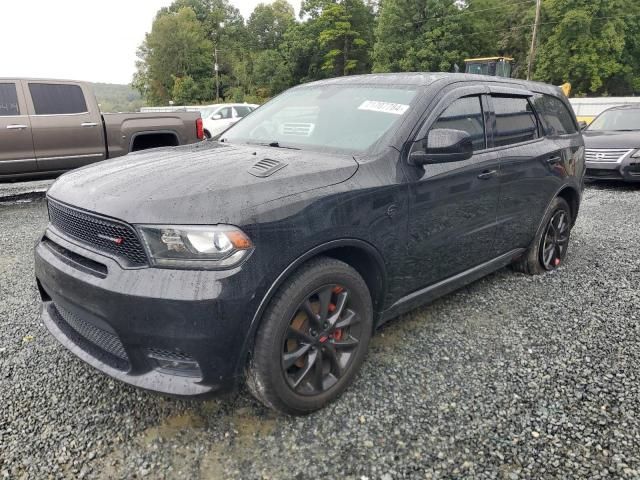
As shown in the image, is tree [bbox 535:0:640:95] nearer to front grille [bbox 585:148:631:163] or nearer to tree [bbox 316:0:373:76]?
tree [bbox 316:0:373:76]

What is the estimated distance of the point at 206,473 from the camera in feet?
6.68

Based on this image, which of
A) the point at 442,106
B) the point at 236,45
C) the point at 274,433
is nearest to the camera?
the point at 274,433

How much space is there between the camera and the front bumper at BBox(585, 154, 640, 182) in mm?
8383

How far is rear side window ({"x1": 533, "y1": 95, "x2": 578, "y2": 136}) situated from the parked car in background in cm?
487

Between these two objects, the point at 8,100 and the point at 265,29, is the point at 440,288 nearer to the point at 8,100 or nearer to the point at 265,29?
the point at 8,100

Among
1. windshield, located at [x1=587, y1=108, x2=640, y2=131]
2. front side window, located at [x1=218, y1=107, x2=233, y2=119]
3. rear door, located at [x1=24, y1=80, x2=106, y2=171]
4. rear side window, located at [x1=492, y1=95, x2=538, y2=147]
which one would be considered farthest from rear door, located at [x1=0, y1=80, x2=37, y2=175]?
windshield, located at [x1=587, y1=108, x2=640, y2=131]

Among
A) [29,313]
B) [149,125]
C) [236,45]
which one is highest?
[236,45]

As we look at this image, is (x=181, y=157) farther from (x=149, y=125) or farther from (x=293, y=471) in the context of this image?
(x=149, y=125)

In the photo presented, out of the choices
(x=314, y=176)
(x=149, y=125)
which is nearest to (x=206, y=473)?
(x=314, y=176)

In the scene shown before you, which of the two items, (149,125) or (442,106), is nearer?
(442,106)

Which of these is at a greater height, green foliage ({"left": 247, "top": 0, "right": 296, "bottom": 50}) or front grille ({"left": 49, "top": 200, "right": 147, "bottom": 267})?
green foliage ({"left": 247, "top": 0, "right": 296, "bottom": 50})

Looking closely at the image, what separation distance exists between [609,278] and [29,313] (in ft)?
16.0

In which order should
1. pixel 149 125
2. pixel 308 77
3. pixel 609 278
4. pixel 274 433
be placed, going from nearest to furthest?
pixel 274 433
pixel 609 278
pixel 149 125
pixel 308 77

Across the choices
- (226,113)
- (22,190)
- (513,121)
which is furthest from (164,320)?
(226,113)
